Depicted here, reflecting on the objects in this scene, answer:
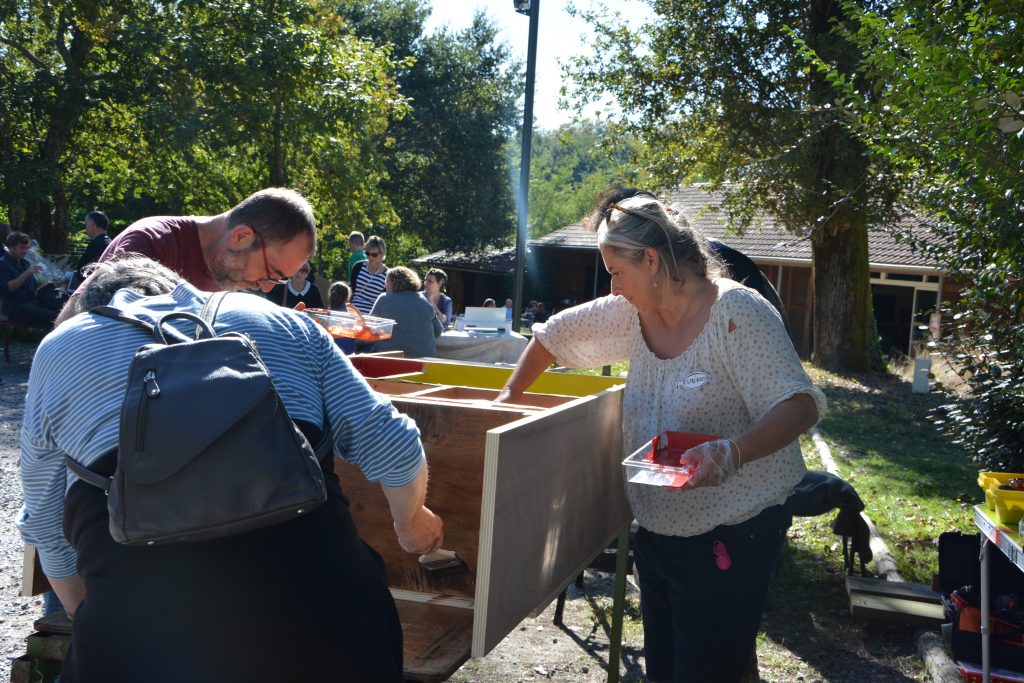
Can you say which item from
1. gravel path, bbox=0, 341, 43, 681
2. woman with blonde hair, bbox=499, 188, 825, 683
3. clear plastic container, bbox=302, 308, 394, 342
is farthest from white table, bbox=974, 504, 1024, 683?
gravel path, bbox=0, 341, 43, 681

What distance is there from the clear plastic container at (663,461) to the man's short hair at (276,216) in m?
1.03

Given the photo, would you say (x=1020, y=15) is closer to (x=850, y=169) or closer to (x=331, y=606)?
(x=331, y=606)

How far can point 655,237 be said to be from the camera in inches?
95.3

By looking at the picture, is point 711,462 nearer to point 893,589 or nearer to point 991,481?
point 991,481

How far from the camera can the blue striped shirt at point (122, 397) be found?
1.48 metres

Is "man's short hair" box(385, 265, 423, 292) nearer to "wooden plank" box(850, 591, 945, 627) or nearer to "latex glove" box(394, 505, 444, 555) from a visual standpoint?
"wooden plank" box(850, 591, 945, 627)

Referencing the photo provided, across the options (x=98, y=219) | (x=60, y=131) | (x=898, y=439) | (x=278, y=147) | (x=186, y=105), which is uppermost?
(x=186, y=105)

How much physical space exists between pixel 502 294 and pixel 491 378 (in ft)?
116

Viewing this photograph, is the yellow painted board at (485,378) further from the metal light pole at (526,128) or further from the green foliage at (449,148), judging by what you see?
the green foliage at (449,148)

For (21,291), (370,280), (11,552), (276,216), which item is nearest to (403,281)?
(370,280)

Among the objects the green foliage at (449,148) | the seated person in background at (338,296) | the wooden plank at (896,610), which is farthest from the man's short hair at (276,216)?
the green foliage at (449,148)

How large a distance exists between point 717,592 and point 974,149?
2641 mm

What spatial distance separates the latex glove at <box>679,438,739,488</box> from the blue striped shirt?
0.71 metres

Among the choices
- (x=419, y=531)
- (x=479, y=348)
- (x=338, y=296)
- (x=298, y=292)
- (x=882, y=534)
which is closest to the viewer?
(x=419, y=531)
